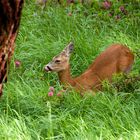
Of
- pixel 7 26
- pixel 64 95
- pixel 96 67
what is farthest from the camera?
pixel 96 67

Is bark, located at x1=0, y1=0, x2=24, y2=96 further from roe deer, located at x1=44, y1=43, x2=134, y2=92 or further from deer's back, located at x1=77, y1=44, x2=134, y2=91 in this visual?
deer's back, located at x1=77, y1=44, x2=134, y2=91

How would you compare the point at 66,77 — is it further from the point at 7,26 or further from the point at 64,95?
the point at 7,26

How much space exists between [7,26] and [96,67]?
3659mm

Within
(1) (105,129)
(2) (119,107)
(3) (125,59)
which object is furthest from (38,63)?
(1) (105,129)

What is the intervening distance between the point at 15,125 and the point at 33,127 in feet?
0.67

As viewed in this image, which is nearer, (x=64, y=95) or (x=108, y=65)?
(x=64, y=95)

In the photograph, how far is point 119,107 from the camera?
5789 millimetres

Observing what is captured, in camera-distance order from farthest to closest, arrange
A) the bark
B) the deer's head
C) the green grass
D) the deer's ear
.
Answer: the deer's ear < the deer's head < the green grass < the bark

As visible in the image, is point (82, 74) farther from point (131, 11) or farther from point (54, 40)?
point (131, 11)

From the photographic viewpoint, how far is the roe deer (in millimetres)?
6895

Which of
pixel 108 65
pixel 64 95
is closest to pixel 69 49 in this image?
pixel 108 65

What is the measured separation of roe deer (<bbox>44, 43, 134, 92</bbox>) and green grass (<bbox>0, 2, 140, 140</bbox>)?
0.17 metres

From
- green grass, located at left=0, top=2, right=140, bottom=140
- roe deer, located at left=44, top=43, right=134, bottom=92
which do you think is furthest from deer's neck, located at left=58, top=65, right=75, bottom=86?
green grass, located at left=0, top=2, right=140, bottom=140

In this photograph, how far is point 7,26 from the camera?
3443mm
